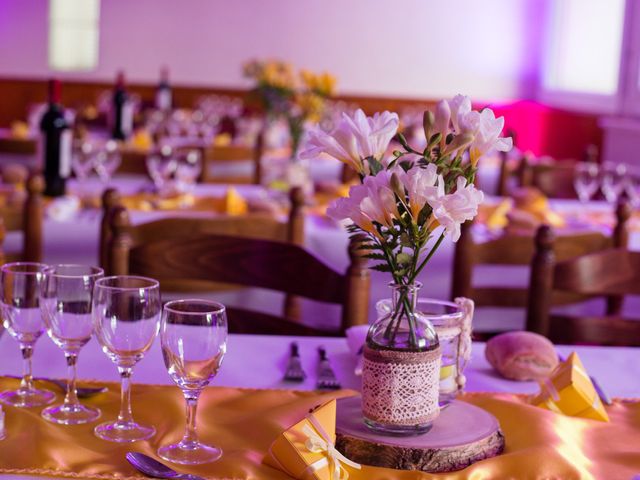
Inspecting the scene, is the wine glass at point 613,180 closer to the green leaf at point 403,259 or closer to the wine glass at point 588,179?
the wine glass at point 588,179

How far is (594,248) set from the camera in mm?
2217

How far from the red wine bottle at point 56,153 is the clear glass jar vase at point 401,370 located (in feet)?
6.98

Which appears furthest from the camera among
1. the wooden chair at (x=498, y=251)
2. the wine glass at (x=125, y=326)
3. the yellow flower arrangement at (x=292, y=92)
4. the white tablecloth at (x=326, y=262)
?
the yellow flower arrangement at (x=292, y=92)

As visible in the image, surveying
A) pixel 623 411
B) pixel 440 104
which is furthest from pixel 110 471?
pixel 623 411

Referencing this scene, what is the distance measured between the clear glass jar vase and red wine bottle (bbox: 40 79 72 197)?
6.98 ft

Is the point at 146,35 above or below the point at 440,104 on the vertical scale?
above

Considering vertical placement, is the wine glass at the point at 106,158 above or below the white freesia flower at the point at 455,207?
below

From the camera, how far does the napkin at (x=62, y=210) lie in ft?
9.11

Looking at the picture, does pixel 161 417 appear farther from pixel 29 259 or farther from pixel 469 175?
pixel 29 259

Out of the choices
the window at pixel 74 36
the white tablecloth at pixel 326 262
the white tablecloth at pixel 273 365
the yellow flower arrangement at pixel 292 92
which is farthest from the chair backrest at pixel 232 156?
the window at pixel 74 36

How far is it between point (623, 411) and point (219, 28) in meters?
7.69

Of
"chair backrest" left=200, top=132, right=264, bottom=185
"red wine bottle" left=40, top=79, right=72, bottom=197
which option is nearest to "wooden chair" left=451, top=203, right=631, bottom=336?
"red wine bottle" left=40, top=79, right=72, bottom=197

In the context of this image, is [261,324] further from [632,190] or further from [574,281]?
[632,190]

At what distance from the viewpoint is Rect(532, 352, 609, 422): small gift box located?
1238 mm
